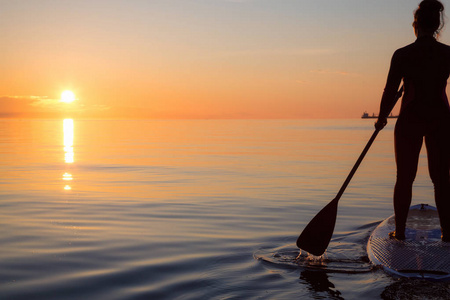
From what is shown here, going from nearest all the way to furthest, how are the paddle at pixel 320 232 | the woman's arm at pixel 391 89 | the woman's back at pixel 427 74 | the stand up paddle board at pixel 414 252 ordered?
the stand up paddle board at pixel 414 252
the woman's back at pixel 427 74
the woman's arm at pixel 391 89
the paddle at pixel 320 232

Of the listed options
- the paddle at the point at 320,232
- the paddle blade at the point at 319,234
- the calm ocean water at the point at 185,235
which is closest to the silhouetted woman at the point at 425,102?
the paddle at the point at 320,232

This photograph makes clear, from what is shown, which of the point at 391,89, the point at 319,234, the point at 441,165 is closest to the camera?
the point at 441,165

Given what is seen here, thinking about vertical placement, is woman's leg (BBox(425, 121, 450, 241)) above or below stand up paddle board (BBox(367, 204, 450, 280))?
above

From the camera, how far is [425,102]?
17.2 feet

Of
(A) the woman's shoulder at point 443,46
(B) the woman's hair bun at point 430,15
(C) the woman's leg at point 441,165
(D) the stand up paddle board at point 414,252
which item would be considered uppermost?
(B) the woman's hair bun at point 430,15

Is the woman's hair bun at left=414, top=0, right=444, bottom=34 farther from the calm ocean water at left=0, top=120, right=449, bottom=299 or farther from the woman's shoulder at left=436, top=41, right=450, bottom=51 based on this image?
the calm ocean water at left=0, top=120, right=449, bottom=299

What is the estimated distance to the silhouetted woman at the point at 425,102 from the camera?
523 centimetres

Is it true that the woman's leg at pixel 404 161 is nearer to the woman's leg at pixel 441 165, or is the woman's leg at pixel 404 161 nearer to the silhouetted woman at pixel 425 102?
the silhouetted woman at pixel 425 102

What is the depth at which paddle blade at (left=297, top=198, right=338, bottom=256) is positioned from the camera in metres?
5.56

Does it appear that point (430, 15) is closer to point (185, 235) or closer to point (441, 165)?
point (441, 165)

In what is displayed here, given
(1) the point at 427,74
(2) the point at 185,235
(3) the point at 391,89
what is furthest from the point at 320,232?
(2) the point at 185,235

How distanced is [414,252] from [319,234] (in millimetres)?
1030

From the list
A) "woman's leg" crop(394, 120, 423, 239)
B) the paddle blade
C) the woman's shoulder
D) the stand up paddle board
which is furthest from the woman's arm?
the stand up paddle board

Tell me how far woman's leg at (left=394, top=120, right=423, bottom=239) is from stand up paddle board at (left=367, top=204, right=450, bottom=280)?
242mm
